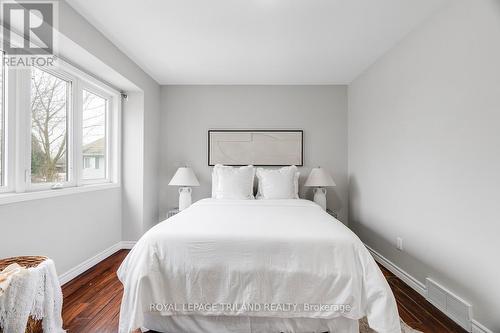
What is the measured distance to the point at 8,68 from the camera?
1.84 metres

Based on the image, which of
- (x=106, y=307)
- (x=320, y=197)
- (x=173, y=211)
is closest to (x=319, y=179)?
(x=320, y=197)

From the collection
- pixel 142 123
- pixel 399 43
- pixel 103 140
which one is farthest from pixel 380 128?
pixel 103 140

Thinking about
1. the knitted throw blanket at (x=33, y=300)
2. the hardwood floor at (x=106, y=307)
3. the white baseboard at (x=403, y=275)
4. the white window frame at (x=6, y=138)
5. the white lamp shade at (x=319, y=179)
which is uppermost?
the white window frame at (x=6, y=138)

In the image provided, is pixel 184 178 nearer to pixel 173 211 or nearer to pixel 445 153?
pixel 173 211

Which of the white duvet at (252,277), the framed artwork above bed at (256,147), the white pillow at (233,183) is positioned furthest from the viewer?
the framed artwork above bed at (256,147)

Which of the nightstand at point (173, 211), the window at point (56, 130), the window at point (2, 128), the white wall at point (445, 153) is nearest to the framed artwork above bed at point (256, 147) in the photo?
the nightstand at point (173, 211)

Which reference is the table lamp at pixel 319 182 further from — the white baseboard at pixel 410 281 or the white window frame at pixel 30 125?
Result: the white window frame at pixel 30 125

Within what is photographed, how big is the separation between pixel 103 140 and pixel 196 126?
1.27 m

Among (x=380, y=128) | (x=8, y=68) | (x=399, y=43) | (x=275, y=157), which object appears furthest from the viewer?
(x=275, y=157)

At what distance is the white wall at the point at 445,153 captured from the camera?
1554mm

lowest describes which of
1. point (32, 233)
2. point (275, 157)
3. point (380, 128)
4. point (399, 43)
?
point (32, 233)

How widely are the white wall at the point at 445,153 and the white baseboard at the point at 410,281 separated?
5cm

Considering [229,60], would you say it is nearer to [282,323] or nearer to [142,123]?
[142,123]

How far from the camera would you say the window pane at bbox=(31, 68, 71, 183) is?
2076mm
